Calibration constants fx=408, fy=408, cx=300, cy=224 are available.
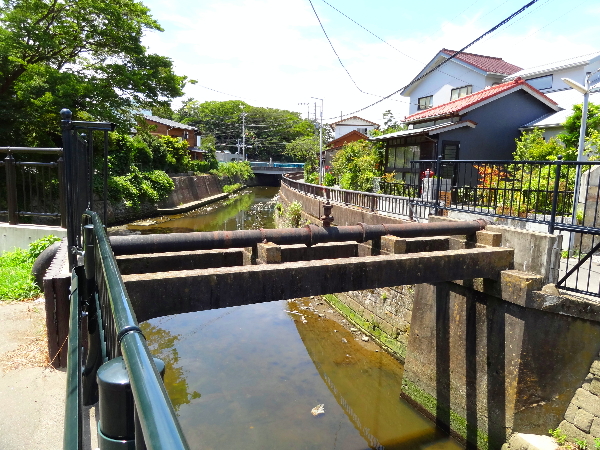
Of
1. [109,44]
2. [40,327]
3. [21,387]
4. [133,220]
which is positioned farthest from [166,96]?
[21,387]

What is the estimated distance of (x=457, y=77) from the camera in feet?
81.8

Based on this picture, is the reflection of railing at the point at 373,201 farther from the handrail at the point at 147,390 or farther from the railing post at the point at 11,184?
the handrail at the point at 147,390

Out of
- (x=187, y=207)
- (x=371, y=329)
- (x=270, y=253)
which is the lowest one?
(x=371, y=329)

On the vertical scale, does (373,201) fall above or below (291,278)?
above

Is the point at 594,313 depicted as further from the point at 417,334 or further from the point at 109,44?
the point at 109,44

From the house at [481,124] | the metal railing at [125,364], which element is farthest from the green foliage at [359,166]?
the metal railing at [125,364]

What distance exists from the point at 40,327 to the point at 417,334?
5467mm

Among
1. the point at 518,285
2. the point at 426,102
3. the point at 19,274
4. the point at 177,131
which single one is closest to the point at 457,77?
the point at 426,102

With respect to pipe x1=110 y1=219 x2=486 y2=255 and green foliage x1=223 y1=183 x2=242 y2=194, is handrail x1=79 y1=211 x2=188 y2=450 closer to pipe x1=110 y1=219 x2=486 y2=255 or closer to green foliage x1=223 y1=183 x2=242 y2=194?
pipe x1=110 y1=219 x2=486 y2=255

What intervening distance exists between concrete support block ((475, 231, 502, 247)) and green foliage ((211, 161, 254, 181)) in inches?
1501

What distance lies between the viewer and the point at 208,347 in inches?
352

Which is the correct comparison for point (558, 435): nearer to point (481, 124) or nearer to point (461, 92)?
point (481, 124)

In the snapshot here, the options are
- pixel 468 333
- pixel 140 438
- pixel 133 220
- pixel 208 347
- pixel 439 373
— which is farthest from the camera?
pixel 133 220

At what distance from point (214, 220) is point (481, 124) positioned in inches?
643
